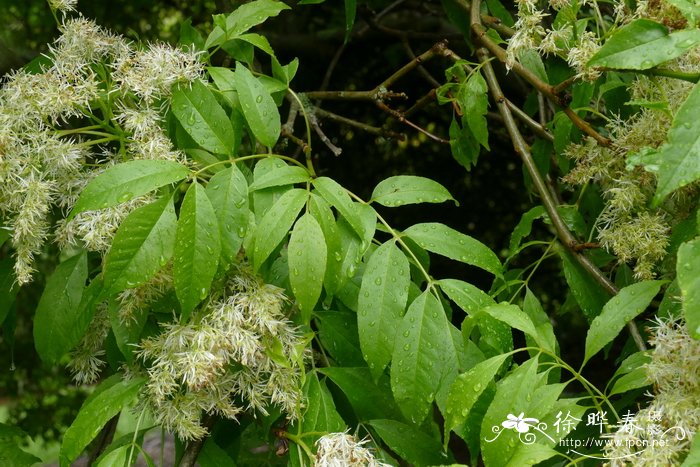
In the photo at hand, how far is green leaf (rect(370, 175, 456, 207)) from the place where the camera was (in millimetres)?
1352

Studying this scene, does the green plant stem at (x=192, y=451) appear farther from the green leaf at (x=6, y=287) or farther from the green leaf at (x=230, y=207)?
the green leaf at (x=6, y=287)

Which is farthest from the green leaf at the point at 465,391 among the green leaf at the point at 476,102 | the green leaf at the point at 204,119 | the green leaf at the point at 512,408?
the green leaf at the point at 476,102

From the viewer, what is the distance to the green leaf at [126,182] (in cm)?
111

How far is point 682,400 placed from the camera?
3.17 feet

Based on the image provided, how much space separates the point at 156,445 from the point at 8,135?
266cm

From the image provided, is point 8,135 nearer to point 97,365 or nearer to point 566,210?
point 97,365

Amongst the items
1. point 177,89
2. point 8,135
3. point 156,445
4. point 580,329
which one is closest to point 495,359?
point 177,89

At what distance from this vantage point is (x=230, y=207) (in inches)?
46.0

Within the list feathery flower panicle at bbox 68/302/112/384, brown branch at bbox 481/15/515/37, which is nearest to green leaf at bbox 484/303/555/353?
feathery flower panicle at bbox 68/302/112/384

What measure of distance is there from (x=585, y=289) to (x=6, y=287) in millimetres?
1135

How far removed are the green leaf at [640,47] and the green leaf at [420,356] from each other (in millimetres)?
449

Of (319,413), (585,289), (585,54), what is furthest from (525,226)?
(319,413)

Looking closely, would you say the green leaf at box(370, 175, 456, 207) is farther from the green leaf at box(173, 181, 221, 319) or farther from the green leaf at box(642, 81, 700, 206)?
the green leaf at box(642, 81, 700, 206)

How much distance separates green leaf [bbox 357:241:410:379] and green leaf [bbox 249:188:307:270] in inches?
6.4
